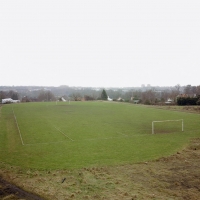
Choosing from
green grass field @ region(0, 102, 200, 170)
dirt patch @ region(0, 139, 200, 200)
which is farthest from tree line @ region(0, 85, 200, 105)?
dirt patch @ region(0, 139, 200, 200)

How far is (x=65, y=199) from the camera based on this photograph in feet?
27.3

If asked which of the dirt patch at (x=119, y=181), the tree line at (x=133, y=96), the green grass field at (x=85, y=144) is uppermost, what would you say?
the tree line at (x=133, y=96)

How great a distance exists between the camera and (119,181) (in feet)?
32.3

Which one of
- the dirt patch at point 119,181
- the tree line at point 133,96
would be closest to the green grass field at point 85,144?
the dirt patch at point 119,181

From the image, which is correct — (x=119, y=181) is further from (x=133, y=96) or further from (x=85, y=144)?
(x=133, y=96)

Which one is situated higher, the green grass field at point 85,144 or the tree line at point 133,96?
the tree line at point 133,96

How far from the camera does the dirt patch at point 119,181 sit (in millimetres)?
8647

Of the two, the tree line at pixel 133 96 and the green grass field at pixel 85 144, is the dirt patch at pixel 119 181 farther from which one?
the tree line at pixel 133 96

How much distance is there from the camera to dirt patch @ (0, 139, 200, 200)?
8.65m

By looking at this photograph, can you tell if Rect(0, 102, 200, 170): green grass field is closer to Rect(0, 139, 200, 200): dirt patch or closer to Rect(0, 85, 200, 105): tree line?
Rect(0, 139, 200, 200): dirt patch

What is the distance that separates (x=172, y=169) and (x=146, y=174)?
1.56m

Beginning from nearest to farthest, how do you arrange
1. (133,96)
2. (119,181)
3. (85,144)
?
(119,181)
(85,144)
(133,96)

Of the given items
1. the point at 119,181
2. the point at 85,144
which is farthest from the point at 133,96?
the point at 119,181

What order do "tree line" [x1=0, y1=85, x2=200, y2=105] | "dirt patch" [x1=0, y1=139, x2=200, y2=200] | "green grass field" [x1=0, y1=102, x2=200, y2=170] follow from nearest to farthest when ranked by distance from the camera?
1. "dirt patch" [x1=0, y1=139, x2=200, y2=200]
2. "green grass field" [x1=0, y1=102, x2=200, y2=170]
3. "tree line" [x1=0, y1=85, x2=200, y2=105]
